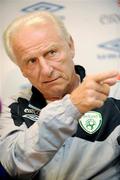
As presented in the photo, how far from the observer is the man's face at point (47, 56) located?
1030mm

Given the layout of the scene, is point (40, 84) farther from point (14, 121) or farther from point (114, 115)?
point (114, 115)

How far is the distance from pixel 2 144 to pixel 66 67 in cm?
31

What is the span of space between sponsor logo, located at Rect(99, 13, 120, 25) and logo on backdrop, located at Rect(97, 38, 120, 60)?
8 centimetres

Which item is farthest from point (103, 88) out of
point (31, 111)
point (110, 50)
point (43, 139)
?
point (110, 50)

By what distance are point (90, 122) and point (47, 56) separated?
0.25m

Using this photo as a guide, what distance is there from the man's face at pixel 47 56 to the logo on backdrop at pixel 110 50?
1.13 ft

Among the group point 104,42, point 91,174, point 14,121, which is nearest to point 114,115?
point 91,174

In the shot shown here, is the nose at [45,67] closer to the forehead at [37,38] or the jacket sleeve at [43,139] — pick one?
the forehead at [37,38]

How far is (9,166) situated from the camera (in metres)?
0.91

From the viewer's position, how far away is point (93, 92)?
0.72m

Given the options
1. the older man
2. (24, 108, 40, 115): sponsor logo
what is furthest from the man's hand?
(24, 108, 40, 115): sponsor logo

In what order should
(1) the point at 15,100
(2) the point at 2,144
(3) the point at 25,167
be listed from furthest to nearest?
(1) the point at 15,100 < (2) the point at 2,144 < (3) the point at 25,167

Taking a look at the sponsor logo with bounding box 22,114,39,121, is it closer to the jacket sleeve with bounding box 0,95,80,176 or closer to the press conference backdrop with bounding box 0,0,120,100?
the jacket sleeve with bounding box 0,95,80,176

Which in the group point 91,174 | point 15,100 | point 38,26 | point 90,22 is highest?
point 38,26
